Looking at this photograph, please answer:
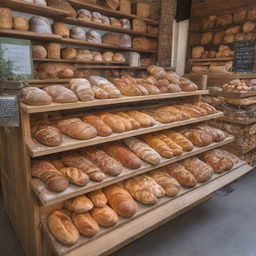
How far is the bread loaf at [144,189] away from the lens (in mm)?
1477

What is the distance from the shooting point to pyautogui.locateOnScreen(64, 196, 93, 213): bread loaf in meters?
1.29

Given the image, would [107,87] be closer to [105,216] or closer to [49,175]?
[49,175]

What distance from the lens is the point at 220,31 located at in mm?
4426

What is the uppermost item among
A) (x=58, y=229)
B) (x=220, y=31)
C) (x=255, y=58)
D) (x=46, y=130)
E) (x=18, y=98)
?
(x=220, y=31)

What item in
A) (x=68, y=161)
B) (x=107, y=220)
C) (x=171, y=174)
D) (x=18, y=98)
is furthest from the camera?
(x=171, y=174)

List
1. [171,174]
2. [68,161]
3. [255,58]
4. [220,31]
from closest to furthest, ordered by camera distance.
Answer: [68,161]
[171,174]
[255,58]
[220,31]

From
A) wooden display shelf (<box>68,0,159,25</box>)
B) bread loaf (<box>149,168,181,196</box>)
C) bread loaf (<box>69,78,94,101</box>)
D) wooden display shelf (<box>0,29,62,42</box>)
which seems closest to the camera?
bread loaf (<box>69,78,94,101</box>)

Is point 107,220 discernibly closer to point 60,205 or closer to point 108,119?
point 60,205

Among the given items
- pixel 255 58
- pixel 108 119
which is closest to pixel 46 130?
pixel 108 119

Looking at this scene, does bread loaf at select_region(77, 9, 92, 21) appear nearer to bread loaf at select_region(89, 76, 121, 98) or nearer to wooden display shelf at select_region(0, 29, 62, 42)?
wooden display shelf at select_region(0, 29, 62, 42)

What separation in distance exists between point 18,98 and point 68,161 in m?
0.48

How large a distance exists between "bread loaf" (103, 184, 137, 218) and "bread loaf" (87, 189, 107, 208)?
0.05m

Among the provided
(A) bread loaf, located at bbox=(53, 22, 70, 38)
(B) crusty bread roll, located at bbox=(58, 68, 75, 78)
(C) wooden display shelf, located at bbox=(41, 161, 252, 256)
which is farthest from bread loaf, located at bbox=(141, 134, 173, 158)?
(A) bread loaf, located at bbox=(53, 22, 70, 38)

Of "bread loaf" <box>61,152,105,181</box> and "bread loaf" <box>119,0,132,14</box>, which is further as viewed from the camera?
"bread loaf" <box>119,0,132,14</box>
